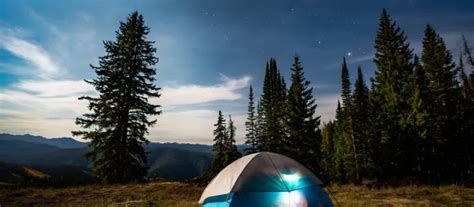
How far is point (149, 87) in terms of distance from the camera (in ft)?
68.5

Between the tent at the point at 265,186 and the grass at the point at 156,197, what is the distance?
244 cm

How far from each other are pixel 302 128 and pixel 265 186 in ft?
74.6

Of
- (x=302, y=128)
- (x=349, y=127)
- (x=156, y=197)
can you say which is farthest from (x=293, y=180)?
(x=349, y=127)

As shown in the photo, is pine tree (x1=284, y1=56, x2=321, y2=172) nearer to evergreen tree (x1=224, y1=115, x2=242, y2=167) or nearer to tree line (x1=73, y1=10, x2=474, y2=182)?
tree line (x1=73, y1=10, x2=474, y2=182)

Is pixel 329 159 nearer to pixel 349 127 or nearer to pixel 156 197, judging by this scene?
pixel 349 127

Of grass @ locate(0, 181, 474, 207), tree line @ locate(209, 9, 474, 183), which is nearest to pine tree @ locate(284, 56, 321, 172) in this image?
tree line @ locate(209, 9, 474, 183)

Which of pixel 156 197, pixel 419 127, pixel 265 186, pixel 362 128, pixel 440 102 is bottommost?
pixel 156 197

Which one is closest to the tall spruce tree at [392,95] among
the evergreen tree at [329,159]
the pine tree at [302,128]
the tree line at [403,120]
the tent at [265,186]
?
the tree line at [403,120]

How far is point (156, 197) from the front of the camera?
1247 centimetres

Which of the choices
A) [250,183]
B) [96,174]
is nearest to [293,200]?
[250,183]

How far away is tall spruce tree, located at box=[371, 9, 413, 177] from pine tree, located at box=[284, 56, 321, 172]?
684cm

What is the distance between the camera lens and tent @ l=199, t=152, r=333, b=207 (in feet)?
25.9

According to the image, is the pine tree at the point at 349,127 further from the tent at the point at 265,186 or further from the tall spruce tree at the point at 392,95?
the tent at the point at 265,186

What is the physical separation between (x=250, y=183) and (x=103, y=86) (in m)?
15.9
